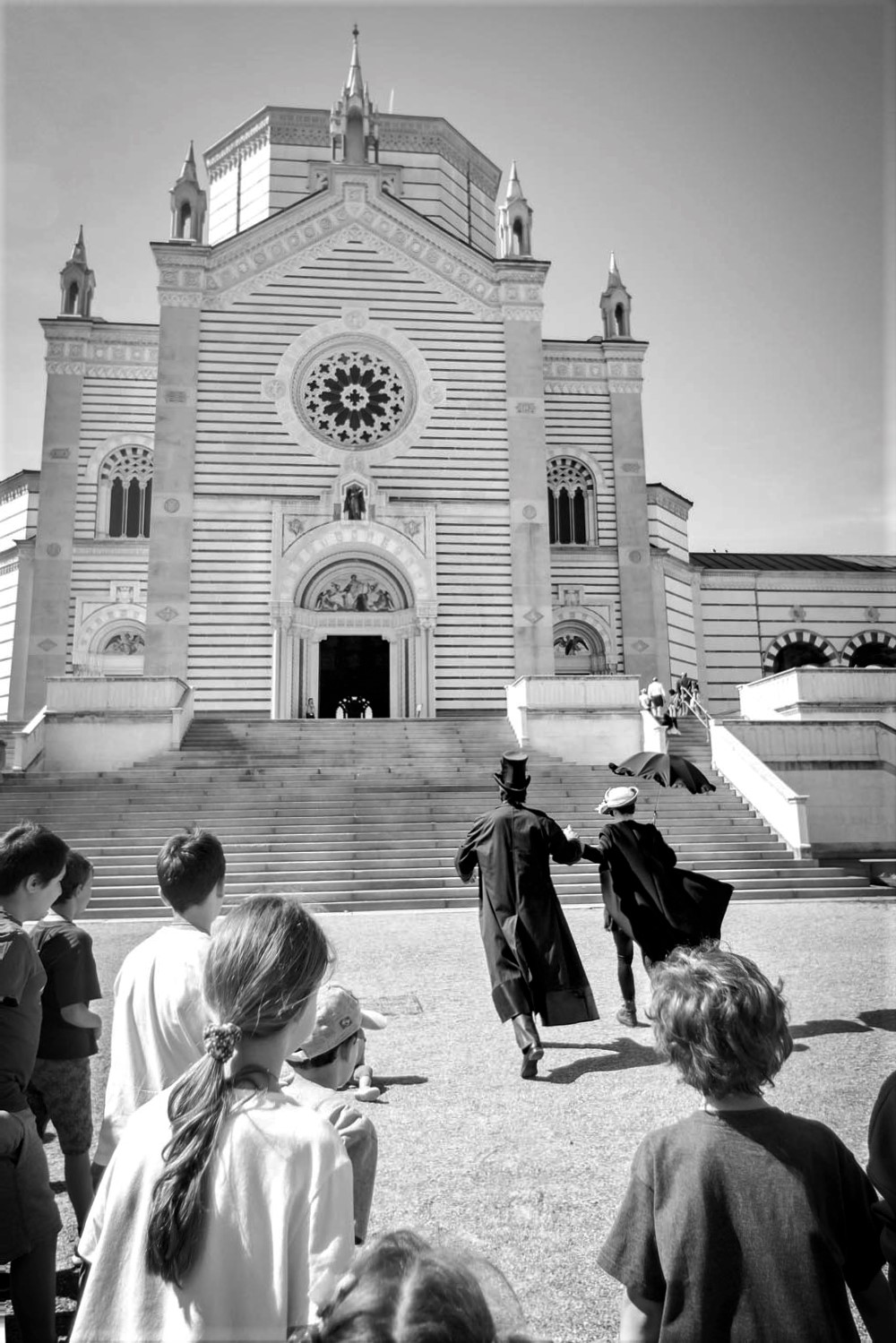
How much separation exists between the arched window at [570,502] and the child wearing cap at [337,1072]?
27024 millimetres

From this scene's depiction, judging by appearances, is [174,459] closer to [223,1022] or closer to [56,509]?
[56,509]

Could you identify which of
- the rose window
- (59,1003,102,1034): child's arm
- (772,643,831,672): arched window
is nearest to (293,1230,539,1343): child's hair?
(59,1003,102,1034): child's arm

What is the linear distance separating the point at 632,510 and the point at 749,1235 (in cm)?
2823

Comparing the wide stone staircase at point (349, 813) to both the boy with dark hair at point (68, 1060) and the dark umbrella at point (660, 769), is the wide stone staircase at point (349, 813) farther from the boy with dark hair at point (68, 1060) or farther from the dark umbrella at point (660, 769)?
the boy with dark hair at point (68, 1060)

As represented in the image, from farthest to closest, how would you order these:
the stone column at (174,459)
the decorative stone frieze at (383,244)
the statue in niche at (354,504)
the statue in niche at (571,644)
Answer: the statue in niche at (571,644), the decorative stone frieze at (383,244), the statue in niche at (354,504), the stone column at (174,459)

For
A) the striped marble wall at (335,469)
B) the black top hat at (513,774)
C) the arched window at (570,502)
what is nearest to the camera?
the black top hat at (513,774)

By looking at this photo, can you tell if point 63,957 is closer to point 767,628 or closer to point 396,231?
point 396,231

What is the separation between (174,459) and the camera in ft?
81.6

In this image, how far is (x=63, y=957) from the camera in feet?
11.3

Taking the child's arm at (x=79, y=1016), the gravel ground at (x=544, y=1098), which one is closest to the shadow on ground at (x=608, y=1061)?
the gravel ground at (x=544, y=1098)

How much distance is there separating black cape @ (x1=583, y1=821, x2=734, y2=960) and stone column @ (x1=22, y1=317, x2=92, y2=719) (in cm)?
2237

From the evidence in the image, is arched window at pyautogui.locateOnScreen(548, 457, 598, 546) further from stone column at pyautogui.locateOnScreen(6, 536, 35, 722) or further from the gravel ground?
the gravel ground

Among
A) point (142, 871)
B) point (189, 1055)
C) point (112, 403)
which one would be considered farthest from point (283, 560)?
point (189, 1055)

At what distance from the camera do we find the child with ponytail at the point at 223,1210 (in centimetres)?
155
